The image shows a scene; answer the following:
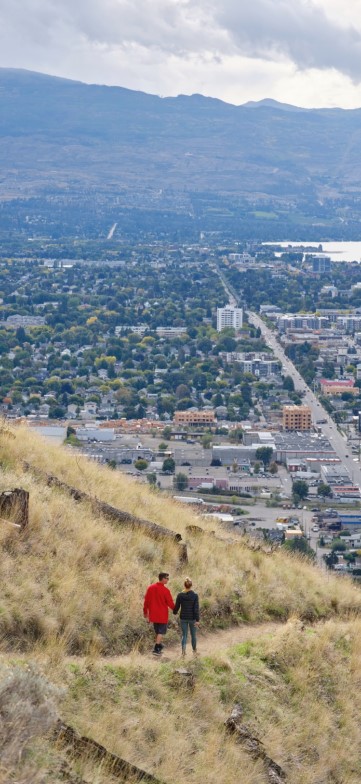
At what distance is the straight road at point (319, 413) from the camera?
39.0 m

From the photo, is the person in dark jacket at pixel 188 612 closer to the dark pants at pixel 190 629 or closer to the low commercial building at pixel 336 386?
the dark pants at pixel 190 629

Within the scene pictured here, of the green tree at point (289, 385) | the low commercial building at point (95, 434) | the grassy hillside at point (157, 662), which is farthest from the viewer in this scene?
the green tree at point (289, 385)

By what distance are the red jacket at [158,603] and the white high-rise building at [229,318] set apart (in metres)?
65.7

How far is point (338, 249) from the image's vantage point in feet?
461

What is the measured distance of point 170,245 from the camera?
5118 inches

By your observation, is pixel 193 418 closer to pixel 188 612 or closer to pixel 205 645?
pixel 205 645

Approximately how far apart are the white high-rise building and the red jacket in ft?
215

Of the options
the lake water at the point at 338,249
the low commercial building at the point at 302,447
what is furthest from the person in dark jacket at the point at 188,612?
the lake water at the point at 338,249

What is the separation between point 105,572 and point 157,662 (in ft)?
3.38

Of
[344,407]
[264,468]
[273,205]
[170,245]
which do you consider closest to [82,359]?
[344,407]

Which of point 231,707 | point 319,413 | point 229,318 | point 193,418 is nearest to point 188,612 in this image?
point 231,707

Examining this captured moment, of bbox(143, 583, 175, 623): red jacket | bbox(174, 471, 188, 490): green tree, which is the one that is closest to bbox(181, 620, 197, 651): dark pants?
bbox(143, 583, 175, 623): red jacket

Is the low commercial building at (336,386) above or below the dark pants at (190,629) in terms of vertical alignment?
below

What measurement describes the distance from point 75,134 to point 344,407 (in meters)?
151
